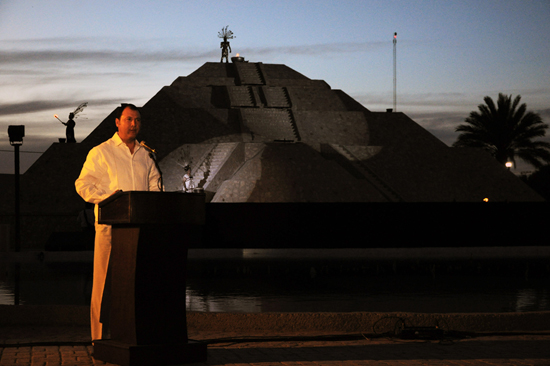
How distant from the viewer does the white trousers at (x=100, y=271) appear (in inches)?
217

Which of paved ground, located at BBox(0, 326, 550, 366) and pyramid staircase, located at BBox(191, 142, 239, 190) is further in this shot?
pyramid staircase, located at BBox(191, 142, 239, 190)

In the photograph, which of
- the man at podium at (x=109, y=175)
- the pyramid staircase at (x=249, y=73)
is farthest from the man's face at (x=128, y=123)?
the pyramid staircase at (x=249, y=73)

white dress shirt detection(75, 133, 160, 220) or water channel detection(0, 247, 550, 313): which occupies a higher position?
white dress shirt detection(75, 133, 160, 220)

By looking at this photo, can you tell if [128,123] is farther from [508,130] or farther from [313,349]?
[508,130]

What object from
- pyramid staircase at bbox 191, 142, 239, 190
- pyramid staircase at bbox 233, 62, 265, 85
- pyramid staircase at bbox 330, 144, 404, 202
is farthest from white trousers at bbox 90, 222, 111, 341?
pyramid staircase at bbox 233, 62, 265, 85

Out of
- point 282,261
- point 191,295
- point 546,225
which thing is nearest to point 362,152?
point 546,225

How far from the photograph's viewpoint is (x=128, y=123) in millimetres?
5461

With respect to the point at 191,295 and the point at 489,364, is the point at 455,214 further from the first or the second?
the point at 489,364

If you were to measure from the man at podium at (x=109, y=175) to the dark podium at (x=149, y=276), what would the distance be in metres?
0.36

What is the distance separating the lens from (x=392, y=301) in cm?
988

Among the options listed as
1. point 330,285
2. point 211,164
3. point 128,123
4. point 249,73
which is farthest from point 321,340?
point 249,73

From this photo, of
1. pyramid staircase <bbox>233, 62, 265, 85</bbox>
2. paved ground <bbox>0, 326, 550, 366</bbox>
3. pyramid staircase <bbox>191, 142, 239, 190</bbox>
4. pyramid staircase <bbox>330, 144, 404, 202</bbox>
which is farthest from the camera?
pyramid staircase <bbox>233, 62, 265, 85</bbox>

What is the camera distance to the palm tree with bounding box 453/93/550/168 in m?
40.2

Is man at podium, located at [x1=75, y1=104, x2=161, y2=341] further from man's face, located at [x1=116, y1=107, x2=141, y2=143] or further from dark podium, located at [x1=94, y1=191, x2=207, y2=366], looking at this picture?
dark podium, located at [x1=94, y1=191, x2=207, y2=366]
